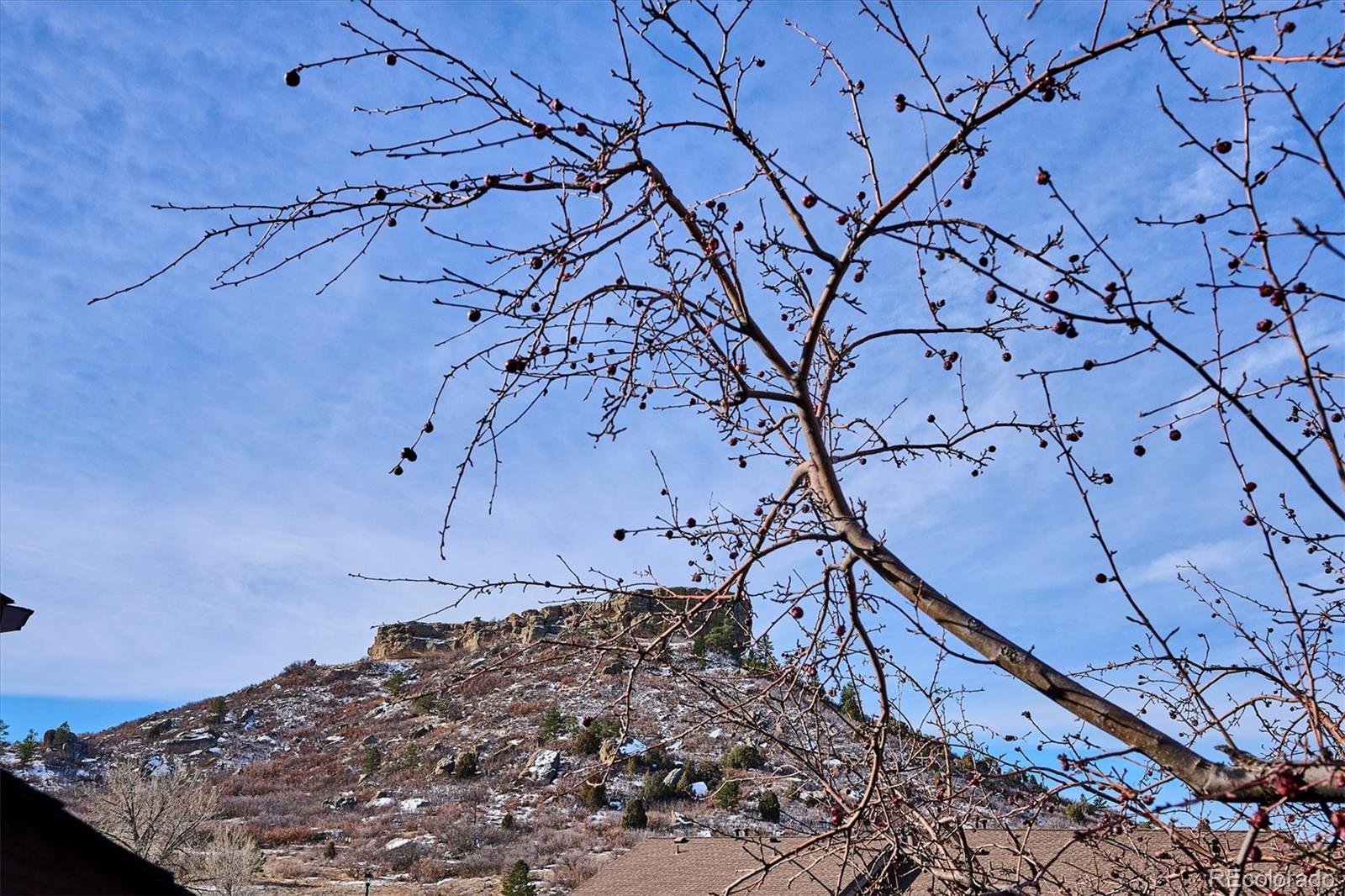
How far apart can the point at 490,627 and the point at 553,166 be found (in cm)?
7109

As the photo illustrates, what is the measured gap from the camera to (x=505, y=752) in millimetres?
40125

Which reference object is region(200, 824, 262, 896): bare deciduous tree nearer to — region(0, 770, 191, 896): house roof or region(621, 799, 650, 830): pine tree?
region(621, 799, 650, 830): pine tree

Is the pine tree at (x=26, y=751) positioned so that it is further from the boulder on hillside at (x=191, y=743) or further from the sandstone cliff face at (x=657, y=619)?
the sandstone cliff face at (x=657, y=619)

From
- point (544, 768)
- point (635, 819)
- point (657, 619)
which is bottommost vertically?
point (657, 619)

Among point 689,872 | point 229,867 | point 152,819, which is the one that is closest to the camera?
point 689,872

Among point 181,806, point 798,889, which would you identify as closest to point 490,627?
point 181,806

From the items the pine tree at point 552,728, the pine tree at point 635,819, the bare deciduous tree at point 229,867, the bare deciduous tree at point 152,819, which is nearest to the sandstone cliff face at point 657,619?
the bare deciduous tree at point 229,867

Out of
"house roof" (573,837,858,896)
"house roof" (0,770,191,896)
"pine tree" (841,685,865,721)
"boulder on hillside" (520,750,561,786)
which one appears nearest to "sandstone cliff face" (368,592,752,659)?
"pine tree" (841,685,865,721)

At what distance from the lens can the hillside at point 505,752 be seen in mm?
3791

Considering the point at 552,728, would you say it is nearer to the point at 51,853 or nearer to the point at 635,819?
the point at 635,819

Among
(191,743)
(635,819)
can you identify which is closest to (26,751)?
(191,743)

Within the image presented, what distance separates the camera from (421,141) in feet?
8.68

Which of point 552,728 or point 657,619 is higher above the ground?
point 552,728

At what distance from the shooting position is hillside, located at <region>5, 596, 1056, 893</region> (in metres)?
3.79
